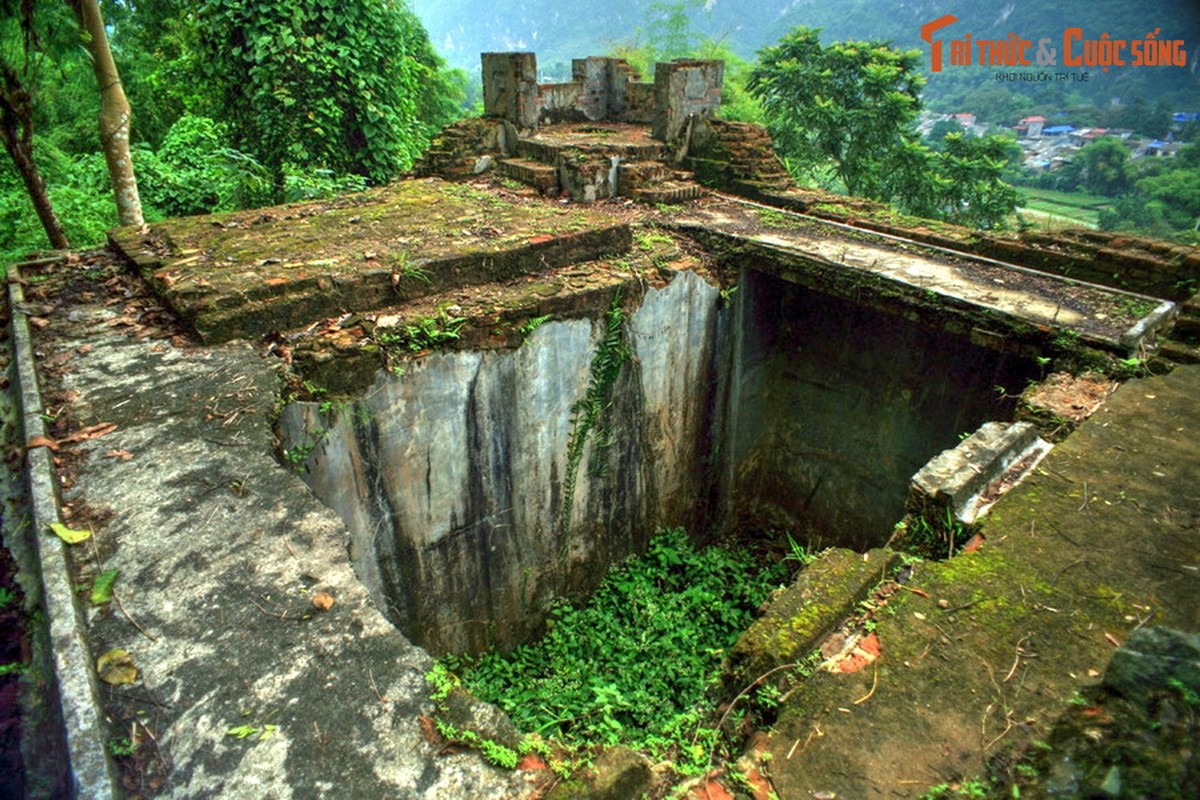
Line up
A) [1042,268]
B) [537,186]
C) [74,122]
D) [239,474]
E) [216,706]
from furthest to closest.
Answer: [74,122]
[537,186]
[1042,268]
[239,474]
[216,706]

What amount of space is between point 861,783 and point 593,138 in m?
8.27

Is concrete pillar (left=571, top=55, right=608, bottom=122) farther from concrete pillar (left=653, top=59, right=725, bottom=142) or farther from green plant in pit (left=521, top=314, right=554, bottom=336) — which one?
green plant in pit (left=521, top=314, right=554, bottom=336)

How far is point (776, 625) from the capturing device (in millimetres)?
2725

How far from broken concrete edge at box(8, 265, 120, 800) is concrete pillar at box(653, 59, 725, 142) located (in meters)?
7.20

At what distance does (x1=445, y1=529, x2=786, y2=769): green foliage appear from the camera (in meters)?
4.61

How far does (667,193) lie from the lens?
7.62 meters

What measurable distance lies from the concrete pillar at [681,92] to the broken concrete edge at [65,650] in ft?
23.6

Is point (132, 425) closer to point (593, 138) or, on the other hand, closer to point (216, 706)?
point (216, 706)

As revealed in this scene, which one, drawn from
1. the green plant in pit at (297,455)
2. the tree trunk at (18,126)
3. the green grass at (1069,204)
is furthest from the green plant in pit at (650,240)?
the green grass at (1069,204)

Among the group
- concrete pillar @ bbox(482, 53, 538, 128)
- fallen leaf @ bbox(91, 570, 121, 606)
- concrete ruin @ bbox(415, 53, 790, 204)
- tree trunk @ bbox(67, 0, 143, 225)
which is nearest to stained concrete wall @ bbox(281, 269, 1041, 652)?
fallen leaf @ bbox(91, 570, 121, 606)

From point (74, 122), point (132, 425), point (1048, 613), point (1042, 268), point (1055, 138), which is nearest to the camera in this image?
point (1048, 613)

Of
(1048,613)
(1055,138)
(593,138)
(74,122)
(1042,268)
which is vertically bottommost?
(1048,613)

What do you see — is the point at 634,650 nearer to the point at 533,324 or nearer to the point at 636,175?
the point at 533,324

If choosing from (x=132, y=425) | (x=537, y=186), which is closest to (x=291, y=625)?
(x=132, y=425)
